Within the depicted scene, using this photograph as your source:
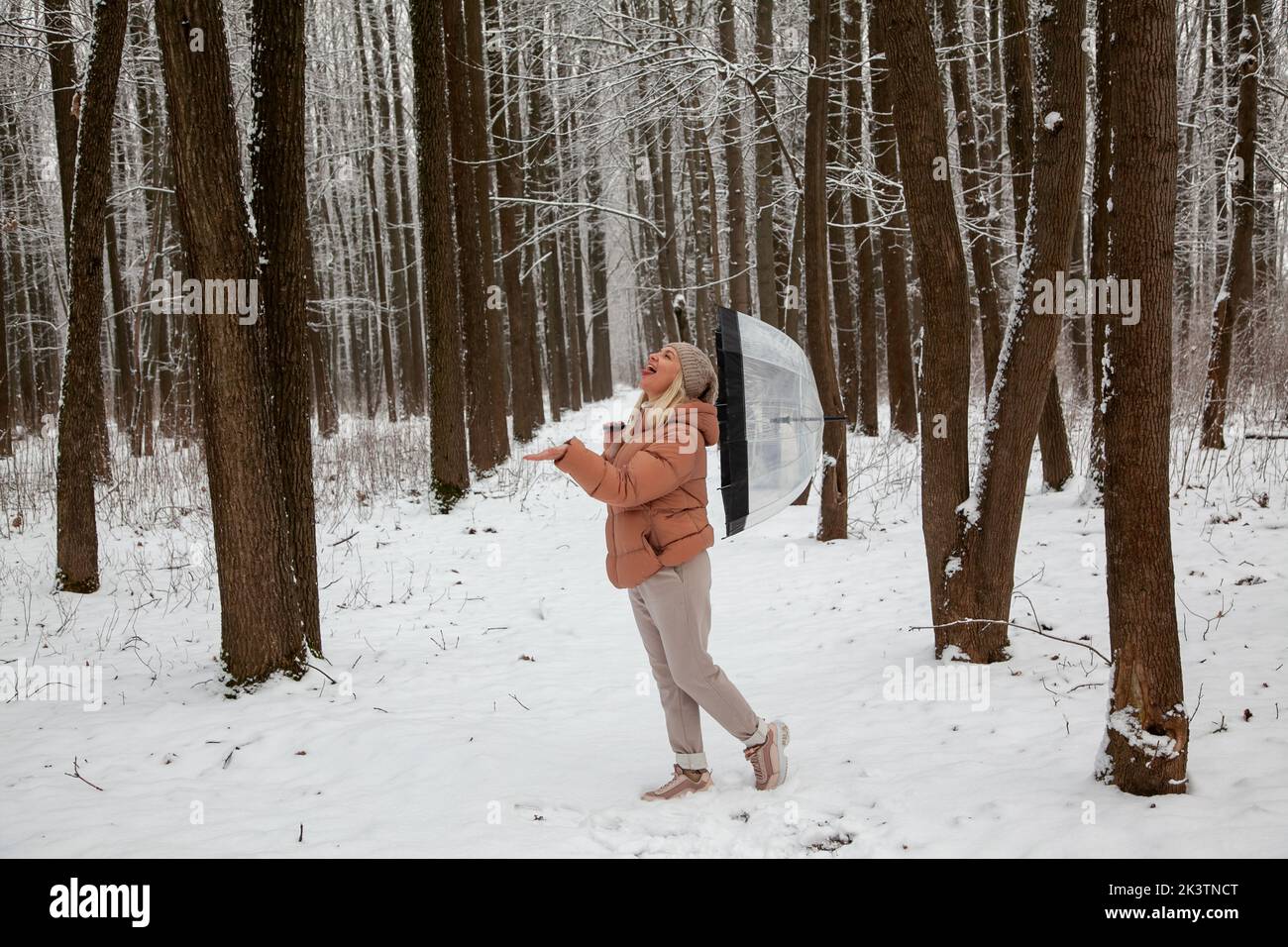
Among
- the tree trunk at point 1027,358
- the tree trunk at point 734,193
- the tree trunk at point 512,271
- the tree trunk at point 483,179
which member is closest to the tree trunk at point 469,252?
the tree trunk at point 483,179

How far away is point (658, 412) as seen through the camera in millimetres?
3432

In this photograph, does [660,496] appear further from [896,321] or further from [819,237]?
[896,321]

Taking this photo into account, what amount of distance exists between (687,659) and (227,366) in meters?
2.92

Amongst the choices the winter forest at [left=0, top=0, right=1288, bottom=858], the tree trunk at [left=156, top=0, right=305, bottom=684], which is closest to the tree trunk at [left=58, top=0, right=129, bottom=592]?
the winter forest at [left=0, top=0, right=1288, bottom=858]

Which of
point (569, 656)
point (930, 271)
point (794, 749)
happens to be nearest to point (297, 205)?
point (569, 656)

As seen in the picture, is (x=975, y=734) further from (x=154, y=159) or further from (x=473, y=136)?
(x=154, y=159)

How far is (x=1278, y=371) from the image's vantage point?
1034cm

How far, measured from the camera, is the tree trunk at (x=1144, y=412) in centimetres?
299

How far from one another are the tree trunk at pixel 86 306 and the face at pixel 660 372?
16.8 ft

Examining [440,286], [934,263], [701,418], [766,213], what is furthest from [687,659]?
[766,213]

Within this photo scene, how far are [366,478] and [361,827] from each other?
9189 mm

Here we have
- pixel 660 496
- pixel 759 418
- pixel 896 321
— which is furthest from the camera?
pixel 896 321

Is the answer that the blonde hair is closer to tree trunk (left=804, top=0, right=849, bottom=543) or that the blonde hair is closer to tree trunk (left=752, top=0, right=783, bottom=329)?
tree trunk (left=804, top=0, right=849, bottom=543)

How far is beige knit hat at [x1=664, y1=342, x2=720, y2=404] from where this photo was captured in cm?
346
